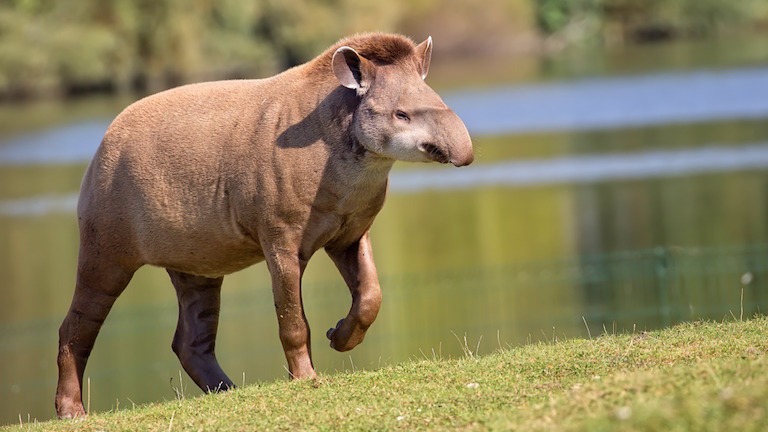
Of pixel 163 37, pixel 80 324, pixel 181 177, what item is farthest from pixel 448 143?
pixel 163 37

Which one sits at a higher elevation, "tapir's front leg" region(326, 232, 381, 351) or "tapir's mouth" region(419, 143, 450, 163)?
"tapir's mouth" region(419, 143, 450, 163)

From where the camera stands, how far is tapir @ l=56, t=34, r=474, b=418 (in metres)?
8.41

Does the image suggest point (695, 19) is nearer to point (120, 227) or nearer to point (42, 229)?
point (42, 229)

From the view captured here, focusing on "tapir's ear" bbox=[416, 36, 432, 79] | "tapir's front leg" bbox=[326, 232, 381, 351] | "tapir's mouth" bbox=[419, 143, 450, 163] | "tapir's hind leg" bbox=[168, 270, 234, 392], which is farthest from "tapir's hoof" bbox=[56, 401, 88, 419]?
"tapir's ear" bbox=[416, 36, 432, 79]

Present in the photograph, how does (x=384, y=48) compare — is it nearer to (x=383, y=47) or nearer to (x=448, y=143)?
(x=383, y=47)

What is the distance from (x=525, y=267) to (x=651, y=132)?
17.0 m

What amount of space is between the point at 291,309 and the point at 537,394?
2153 mm

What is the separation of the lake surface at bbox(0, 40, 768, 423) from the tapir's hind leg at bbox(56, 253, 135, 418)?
86.5 inches

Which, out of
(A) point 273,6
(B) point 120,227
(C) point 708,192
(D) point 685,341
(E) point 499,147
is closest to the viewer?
(D) point 685,341

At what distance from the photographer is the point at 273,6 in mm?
52094

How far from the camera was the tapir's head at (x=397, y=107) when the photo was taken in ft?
26.5

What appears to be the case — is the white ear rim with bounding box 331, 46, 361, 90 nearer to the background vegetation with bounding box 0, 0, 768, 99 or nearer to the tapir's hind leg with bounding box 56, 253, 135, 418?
the tapir's hind leg with bounding box 56, 253, 135, 418

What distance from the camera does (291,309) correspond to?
8.61 metres

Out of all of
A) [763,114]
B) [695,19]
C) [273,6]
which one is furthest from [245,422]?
[695,19]
